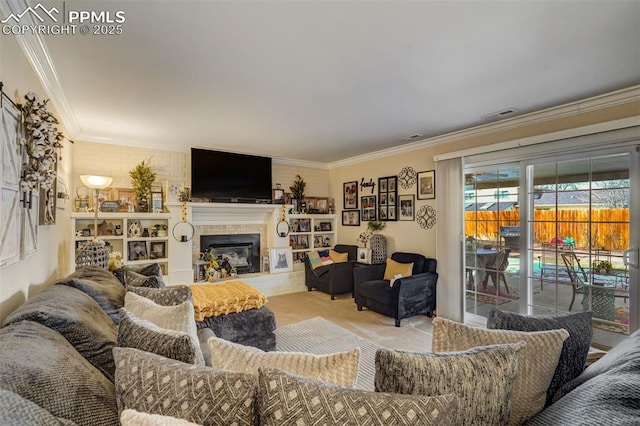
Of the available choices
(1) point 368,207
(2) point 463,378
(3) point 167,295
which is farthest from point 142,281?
(1) point 368,207

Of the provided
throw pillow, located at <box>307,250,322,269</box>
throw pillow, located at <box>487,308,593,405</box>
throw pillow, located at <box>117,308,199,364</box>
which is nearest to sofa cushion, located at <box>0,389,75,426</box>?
throw pillow, located at <box>117,308,199,364</box>

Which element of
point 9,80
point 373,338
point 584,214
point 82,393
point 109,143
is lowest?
point 373,338

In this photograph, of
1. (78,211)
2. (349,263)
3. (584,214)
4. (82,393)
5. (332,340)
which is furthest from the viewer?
(349,263)

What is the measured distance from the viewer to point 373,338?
3379 millimetres

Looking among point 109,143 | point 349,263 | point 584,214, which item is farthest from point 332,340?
point 109,143

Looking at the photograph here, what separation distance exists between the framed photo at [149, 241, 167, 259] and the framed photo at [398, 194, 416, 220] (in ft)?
11.8

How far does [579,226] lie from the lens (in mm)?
3023

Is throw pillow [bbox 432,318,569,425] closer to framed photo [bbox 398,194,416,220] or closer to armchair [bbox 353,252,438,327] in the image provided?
armchair [bbox 353,252,438,327]

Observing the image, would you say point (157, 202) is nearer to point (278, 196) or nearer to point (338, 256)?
point (278, 196)

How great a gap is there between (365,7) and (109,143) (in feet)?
13.5

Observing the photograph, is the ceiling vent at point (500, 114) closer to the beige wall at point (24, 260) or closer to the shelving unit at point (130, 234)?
the beige wall at point (24, 260)

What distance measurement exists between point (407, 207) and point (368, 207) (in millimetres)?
844

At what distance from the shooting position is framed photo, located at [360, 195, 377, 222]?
531 cm

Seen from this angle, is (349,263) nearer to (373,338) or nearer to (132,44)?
(373,338)
